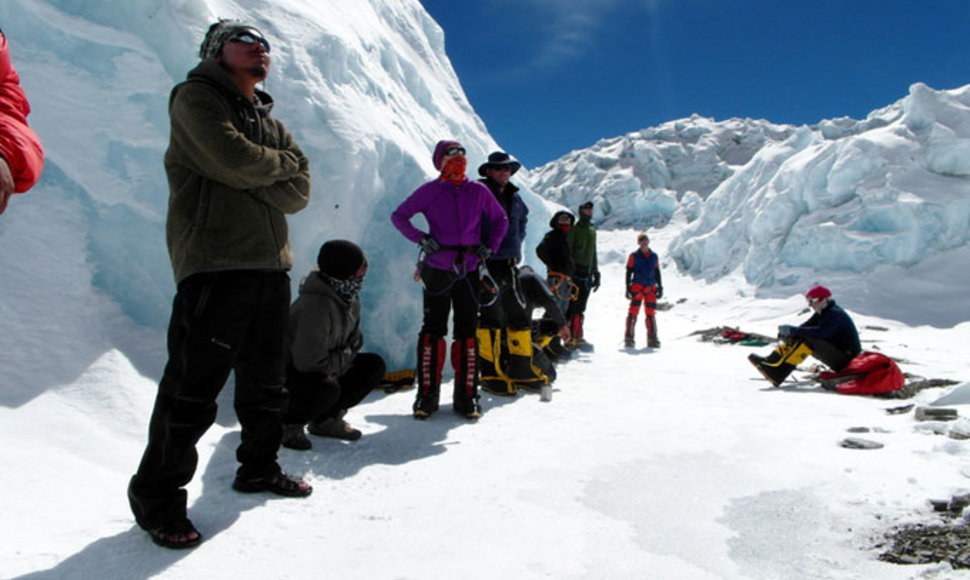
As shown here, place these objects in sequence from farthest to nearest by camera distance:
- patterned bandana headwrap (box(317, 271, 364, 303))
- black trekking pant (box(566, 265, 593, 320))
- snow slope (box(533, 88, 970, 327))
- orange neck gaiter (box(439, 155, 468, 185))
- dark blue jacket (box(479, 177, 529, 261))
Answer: snow slope (box(533, 88, 970, 327)) → black trekking pant (box(566, 265, 593, 320)) → dark blue jacket (box(479, 177, 529, 261)) → orange neck gaiter (box(439, 155, 468, 185)) → patterned bandana headwrap (box(317, 271, 364, 303))

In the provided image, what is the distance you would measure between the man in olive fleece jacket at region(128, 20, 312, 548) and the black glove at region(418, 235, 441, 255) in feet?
4.88

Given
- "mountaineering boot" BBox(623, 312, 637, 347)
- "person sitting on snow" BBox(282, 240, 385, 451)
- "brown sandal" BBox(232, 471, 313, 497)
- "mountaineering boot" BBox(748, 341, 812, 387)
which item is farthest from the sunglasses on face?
"mountaineering boot" BBox(623, 312, 637, 347)

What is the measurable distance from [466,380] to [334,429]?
0.97 metres

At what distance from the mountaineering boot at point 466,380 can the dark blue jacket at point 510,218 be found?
1061 mm

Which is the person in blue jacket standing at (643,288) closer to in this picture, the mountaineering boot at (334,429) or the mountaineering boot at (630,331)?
the mountaineering boot at (630,331)

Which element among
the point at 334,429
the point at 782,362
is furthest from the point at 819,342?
the point at 334,429

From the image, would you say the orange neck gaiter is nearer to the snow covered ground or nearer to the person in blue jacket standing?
the snow covered ground

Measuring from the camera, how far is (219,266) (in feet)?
6.48

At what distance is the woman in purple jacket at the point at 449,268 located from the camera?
3.78 m

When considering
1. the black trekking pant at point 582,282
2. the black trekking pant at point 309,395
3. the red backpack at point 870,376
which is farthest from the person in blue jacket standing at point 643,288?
the black trekking pant at point 309,395

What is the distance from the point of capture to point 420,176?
5.06 metres

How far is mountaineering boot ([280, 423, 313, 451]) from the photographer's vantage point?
2879 millimetres

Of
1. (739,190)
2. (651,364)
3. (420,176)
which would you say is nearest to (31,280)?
(420,176)

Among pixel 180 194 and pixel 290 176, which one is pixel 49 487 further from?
pixel 290 176
